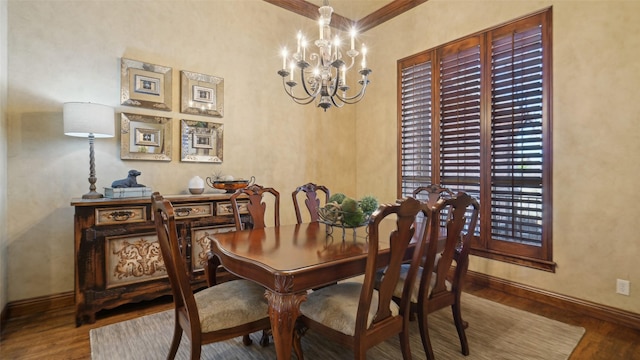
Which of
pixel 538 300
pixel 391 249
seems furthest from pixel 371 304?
pixel 538 300

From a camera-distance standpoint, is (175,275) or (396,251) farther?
(175,275)

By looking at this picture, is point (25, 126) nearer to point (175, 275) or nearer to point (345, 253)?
point (175, 275)

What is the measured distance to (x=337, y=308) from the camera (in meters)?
1.65

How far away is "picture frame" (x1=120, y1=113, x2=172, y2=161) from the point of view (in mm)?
3046

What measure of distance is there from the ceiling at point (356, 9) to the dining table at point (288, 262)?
3284 mm

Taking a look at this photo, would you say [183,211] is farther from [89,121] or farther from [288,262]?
[288,262]

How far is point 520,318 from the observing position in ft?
8.54

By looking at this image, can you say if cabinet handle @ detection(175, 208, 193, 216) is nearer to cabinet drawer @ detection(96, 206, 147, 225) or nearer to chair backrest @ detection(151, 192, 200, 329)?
cabinet drawer @ detection(96, 206, 147, 225)

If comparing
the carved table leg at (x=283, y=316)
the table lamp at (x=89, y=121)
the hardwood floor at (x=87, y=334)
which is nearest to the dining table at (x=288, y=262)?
the carved table leg at (x=283, y=316)

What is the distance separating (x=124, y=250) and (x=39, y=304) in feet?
2.98

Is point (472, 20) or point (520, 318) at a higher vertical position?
point (472, 20)

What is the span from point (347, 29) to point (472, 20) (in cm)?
181

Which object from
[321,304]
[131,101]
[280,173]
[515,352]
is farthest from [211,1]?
[515,352]

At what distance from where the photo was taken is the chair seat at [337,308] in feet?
5.18
